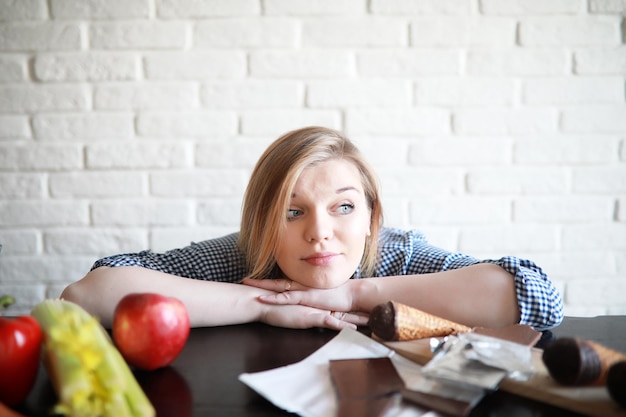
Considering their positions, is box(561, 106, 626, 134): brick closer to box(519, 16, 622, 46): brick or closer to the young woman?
box(519, 16, 622, 46): brick

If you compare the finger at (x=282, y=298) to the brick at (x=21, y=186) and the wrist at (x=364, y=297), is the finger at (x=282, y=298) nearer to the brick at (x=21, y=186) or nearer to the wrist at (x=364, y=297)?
the wrist at (x=364, y=297)

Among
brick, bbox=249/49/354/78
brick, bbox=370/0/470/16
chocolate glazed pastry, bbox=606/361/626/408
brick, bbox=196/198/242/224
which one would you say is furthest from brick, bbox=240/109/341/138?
chocolate glazed pastry, bbox=606/361/626/408

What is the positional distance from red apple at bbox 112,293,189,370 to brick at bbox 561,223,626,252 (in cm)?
128

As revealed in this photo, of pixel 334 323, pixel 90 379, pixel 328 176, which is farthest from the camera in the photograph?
pixel 328 176

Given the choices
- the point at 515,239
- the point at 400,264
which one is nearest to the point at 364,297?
the point at 400,264

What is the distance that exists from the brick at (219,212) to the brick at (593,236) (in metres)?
1.03

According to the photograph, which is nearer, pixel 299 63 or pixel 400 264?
pixel 400 264

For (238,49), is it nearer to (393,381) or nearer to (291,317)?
(291,317)

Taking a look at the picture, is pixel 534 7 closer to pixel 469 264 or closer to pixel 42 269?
pixel 469 264

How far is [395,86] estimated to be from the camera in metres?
1.43

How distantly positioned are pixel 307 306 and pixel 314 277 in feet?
0.19

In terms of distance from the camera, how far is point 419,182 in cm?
146

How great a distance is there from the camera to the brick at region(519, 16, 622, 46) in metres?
1.42

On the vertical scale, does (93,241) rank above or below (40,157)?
below
